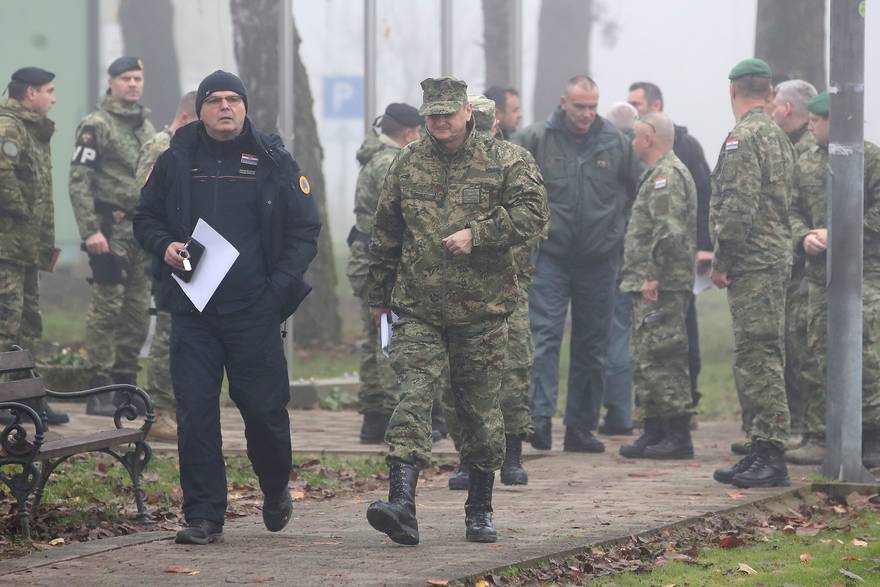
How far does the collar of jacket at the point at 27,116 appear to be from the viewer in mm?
12031

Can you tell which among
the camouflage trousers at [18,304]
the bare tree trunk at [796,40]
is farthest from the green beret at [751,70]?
the bare tree trunk at [796,40]

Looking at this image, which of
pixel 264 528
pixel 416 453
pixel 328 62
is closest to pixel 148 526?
pixel 264 528

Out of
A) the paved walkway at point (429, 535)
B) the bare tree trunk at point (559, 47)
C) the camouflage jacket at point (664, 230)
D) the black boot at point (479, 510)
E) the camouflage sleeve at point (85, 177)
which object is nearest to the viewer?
the paved walkway at point (429, 535)

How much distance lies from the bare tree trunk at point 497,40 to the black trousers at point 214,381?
1046cm

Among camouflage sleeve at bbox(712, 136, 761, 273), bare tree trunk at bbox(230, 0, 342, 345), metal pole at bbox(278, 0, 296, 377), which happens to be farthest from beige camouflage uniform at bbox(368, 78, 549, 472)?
bare tree trunk at bbox(230, 0, 342, 345)

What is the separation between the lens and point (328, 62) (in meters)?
17.1

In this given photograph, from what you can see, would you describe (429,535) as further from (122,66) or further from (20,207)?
(122,66)

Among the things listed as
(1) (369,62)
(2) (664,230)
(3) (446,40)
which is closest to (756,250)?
(2) (664,230)

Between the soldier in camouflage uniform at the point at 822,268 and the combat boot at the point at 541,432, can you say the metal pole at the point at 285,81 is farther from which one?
the soldier in camouflage uniform at the point at 822,268

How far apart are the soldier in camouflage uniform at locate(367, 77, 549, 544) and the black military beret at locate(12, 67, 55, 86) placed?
4730mm

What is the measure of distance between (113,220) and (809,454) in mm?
5140

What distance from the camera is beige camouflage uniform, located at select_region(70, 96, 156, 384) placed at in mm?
12656

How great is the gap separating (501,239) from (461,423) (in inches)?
35.2

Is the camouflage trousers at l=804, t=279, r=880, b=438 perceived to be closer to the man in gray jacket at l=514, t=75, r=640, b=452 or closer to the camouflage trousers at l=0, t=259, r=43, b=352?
the man in gray jacket at l=514, t=75, r=640, b=452
